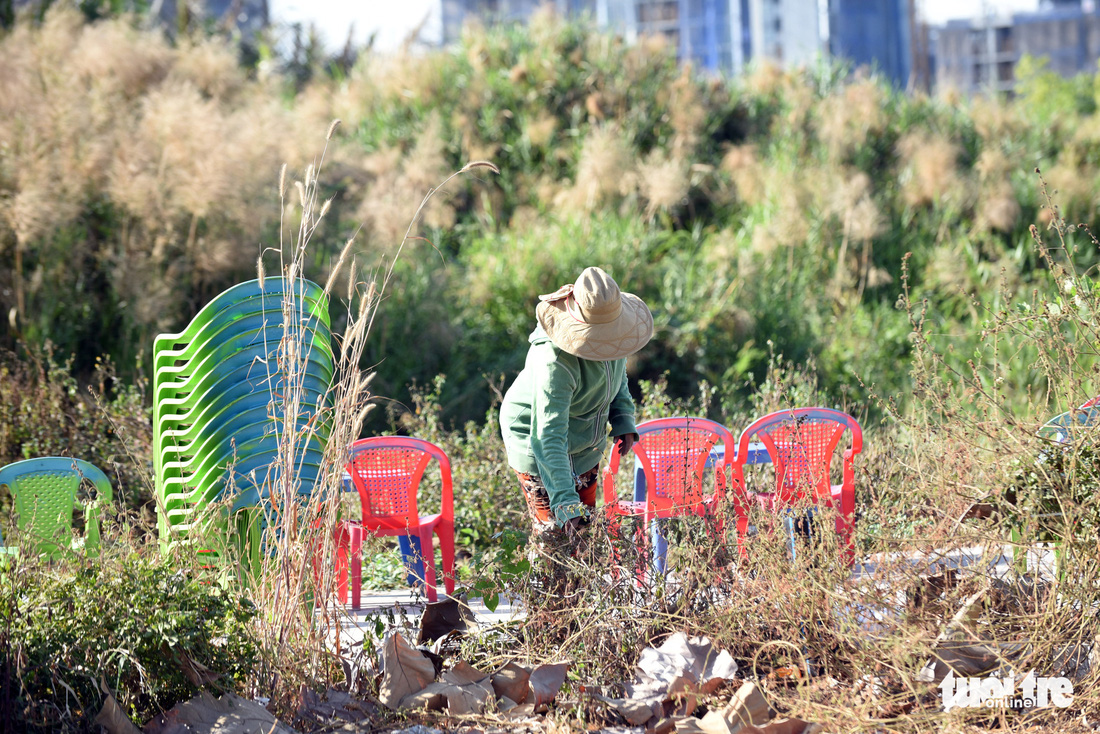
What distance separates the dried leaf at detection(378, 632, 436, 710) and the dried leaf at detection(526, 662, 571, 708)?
362 mm

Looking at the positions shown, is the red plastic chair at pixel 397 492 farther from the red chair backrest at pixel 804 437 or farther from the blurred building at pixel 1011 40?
the blurred building at pixel 1011 40

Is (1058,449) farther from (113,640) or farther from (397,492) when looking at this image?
(113,640)

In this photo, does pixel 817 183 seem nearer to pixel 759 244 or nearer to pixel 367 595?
pixel 759 244

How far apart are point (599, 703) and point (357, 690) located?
821 millimetres

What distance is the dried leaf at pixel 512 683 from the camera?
3029mm

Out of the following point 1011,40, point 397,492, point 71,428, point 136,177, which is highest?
point 1011,40

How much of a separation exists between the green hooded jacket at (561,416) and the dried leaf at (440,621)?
0.50 meters

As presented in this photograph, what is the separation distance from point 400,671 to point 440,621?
32 centimetres

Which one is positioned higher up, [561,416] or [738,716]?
[561,416]

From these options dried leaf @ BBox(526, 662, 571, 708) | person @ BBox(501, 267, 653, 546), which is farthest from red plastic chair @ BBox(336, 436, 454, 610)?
dried leaf @ BBox(526, 662, 571, 708)

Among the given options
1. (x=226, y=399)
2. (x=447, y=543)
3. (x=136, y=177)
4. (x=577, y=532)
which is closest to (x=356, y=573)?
(x=447, y=543)

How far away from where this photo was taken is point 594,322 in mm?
3330

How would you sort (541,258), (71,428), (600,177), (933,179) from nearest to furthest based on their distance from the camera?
(71,428) < (541,258) < (600,177) < (933,179)

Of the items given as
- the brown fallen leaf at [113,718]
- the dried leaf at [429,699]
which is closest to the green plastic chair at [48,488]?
the brown fallen leaf at [113,718]
